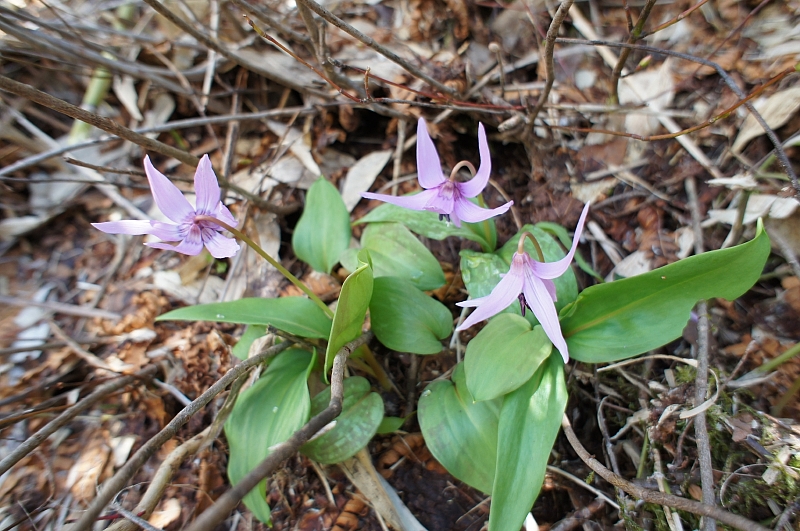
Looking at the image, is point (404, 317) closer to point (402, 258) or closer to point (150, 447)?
point (402, 258)

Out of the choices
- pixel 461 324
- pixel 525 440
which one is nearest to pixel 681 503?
pixel 525 440

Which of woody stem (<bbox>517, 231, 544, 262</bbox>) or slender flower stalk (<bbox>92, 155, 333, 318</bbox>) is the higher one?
slender flower stalk (<bbox>92, 155, 333, 318</bbox>)

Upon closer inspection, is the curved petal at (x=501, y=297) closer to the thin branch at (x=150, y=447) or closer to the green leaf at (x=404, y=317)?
the green leaf at (x=404, y=317)

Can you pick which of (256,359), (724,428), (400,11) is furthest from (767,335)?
(400,11)

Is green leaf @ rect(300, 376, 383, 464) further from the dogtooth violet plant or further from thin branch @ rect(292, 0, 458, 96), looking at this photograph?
thin branch @ rect(292, 0, 458, 96)

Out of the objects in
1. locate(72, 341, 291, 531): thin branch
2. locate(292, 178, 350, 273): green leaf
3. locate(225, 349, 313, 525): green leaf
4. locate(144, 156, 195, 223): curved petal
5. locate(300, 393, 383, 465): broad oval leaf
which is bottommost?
locate(300, 393, 383, 465): broad oval leaf

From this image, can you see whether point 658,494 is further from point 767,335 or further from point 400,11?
point 400,11

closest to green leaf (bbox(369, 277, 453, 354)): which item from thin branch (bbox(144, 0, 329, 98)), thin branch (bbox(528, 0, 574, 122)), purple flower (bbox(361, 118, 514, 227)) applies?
purple flower (bbox(361, 118, 514, 227))
